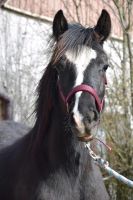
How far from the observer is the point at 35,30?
34.6ft

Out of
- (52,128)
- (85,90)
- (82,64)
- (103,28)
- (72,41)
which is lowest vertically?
(52,128)

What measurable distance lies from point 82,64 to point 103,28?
1.29 feet

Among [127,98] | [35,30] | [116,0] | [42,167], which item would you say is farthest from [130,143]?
[35,30]

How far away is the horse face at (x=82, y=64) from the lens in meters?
3.36

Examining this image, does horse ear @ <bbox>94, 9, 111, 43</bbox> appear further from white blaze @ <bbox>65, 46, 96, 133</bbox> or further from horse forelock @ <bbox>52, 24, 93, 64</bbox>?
white blaze @ <bbox>65, 46, 96, 133</bbox>

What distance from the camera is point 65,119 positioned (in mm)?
3633

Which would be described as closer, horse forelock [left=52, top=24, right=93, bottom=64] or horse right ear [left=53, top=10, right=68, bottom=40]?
horse forelock [left=52, top=24, right=93, bottom=64]

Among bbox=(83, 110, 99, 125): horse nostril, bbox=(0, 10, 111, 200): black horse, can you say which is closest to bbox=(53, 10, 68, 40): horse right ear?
bbox=(0, 10, 111, 200): black horse

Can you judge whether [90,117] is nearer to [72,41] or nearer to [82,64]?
[82,64]

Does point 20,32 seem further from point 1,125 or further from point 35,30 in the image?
point 1,125

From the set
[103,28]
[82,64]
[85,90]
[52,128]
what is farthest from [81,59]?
[52,128]

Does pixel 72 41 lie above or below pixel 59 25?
below

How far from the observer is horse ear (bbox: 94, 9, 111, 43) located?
377 centimetres

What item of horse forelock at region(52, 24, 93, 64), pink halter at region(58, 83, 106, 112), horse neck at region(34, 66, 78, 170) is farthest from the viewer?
horse neck at region(34, 66, 78, 170)
